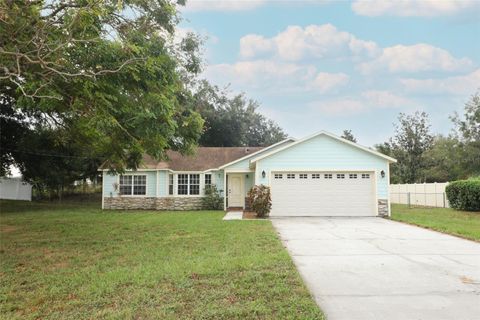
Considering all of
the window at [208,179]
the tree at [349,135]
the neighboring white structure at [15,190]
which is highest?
the tree at [349,135]

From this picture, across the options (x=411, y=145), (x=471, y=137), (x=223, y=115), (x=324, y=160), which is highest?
(x=223, y=115)

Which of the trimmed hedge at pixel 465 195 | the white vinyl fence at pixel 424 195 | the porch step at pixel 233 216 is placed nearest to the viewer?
the porch step at pixel 233 216

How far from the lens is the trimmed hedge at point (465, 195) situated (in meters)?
19.3

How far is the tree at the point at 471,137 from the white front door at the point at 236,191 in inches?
985

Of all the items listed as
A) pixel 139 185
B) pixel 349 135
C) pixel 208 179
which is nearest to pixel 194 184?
pixel 208 179

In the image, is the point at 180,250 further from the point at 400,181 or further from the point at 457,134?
the point at 457,134

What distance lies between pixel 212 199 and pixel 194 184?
1.63 metres

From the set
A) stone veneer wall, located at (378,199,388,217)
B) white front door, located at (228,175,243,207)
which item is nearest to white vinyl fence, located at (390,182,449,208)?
stone veneer wall, located at (378,199,388,217)

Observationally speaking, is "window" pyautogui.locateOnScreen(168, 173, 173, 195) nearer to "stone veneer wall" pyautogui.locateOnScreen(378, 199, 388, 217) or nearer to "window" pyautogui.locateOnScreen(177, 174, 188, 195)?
"window" pyautogui.locateOnScreen(177, 174, 188, 195)

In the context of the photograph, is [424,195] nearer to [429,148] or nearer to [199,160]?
[199,160]

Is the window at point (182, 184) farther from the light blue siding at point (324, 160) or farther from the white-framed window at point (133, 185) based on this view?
the light blue siding at point (324, 160)

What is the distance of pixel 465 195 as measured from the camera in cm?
1973

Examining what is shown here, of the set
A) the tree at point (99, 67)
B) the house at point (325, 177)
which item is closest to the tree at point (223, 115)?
the house at point (325, 177)

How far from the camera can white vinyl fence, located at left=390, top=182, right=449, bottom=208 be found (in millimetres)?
22656
